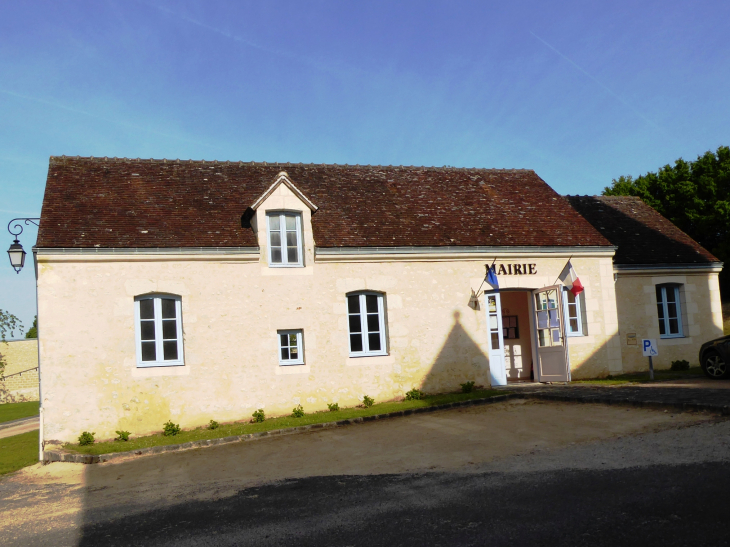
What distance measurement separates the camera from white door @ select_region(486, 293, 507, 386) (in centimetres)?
1593

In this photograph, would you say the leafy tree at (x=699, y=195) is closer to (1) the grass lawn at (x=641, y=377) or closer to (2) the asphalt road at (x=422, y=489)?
(1) the grass lawn at (x=641, y=377)

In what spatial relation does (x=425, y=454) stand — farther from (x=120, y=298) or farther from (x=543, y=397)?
(x=120, y=298)

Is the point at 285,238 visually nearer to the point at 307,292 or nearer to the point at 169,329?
the point at 307,292

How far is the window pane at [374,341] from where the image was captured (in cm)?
1530

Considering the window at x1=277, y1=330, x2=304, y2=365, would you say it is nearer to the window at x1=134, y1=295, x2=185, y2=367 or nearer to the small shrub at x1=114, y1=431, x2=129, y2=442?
the window at x1=134, y1=295, x2=185, y2=367

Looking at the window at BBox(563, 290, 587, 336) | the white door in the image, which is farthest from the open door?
the white door

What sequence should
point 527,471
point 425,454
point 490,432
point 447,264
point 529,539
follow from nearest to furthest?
point 529,539 → point 527,471 → point 425,454 → point 490,432 → point 447,264

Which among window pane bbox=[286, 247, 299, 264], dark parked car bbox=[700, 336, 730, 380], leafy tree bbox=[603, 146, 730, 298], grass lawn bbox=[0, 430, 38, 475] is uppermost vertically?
leafy tree bbox=[603, 146, 730, 298]

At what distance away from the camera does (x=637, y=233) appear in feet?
66.4

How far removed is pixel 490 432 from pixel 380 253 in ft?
19.5

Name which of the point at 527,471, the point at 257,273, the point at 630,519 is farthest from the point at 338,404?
the point at 630,519

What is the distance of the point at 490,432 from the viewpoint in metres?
10.4

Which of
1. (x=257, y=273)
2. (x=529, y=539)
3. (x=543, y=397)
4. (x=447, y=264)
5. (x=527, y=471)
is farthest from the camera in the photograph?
(x=447, y=264)

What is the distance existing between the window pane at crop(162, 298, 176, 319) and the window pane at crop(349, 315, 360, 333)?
4047 millimetres
